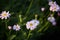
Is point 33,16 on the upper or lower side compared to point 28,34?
upper

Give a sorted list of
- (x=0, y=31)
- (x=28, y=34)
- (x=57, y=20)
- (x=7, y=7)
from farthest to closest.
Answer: (x=57, y=20) → (x=7, y=7) → (x=0, y=31) → (x=28, y=34)

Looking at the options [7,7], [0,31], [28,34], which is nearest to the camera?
[28,34]

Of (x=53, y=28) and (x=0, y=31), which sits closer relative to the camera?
(x=0, y=31)

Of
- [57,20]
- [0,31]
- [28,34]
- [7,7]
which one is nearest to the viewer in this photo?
[28,34]

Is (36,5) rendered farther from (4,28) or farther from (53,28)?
(4,28)

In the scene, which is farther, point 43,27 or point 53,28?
point 53,28

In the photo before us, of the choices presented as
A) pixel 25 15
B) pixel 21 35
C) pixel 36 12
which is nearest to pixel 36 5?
pixel 36 12

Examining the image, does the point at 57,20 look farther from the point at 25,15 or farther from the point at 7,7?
the point at 7,7

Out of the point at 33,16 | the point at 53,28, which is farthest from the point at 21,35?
the point at 53,28

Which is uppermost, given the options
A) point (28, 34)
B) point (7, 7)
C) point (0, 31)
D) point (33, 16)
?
point (7, 7)
